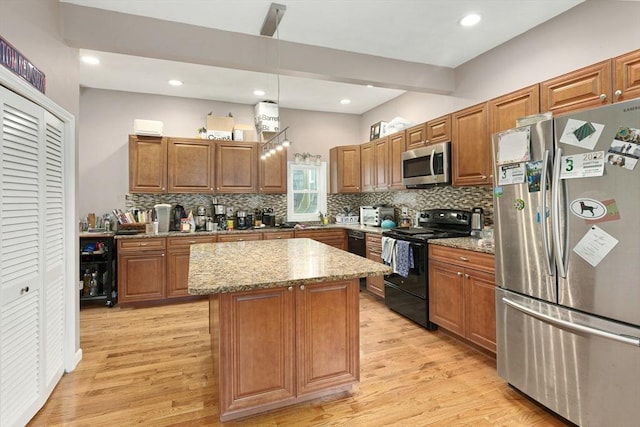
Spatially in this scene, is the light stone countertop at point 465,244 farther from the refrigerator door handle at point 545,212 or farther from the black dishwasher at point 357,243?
the black dishwasher at point 357,243

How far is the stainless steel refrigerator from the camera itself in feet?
5.15

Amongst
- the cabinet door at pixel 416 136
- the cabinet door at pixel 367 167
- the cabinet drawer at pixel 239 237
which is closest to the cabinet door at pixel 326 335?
the cabinet door at pixel 416 136

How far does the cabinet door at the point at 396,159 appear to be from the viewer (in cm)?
419

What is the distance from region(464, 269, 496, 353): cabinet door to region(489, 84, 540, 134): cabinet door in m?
1.34

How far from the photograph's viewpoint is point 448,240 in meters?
3.09

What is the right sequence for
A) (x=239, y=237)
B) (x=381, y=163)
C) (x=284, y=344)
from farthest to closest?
(x=381, y=163) → (x=239, y=237) → (x=284, y=344)

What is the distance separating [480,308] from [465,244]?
548 mm

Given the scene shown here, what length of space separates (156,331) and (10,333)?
1.63 m

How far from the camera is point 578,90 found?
2.30 metres

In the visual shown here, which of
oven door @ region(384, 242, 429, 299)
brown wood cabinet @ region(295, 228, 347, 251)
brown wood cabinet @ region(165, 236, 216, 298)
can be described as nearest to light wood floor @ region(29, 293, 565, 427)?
oven door @ region(384, 242, 429, 299)

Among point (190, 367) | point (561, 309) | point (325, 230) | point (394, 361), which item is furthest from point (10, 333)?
point (325, 230)

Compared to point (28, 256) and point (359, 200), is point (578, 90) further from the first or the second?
point (28, 256)

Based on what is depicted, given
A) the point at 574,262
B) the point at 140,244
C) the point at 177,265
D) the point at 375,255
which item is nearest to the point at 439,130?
the point at 375,255

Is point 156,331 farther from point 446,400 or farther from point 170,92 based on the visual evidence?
point 170,92
